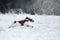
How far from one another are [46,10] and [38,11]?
430 millimetres

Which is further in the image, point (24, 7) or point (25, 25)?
→ point (24, 7)

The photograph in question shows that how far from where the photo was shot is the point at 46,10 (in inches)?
Result: 394

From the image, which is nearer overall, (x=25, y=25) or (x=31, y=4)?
(x=25, y=25)

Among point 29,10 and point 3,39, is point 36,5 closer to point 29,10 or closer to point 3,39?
point 29,10

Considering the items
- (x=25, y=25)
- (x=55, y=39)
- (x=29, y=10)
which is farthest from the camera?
(x=29, y=10)

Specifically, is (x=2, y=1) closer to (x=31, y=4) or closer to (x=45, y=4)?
(x=31, y=4)

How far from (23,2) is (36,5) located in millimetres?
747

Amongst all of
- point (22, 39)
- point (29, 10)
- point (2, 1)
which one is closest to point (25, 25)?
point (22, 39)

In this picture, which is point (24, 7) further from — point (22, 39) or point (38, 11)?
point (22, 39)

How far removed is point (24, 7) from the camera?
33.1ft

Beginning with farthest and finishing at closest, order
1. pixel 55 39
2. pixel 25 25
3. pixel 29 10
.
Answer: pixel 29 10, pixel 25 25, pixel 55 39

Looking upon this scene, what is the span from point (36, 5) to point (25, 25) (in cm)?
589

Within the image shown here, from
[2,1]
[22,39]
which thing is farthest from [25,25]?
[2,1]

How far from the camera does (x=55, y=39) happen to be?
3.13 m
